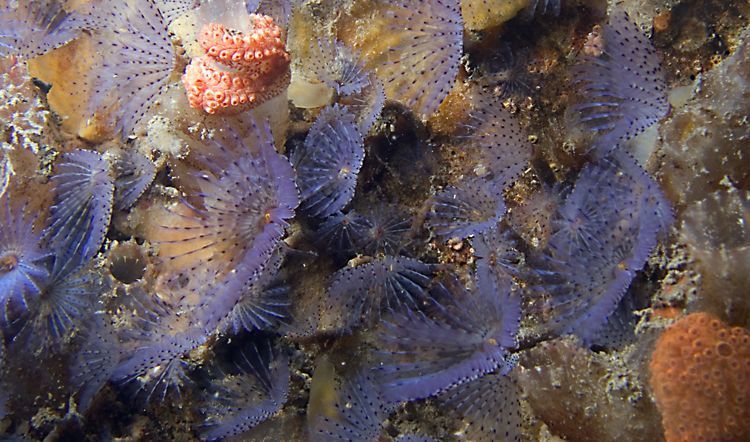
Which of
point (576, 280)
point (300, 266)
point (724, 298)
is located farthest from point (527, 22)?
point (300, 266)

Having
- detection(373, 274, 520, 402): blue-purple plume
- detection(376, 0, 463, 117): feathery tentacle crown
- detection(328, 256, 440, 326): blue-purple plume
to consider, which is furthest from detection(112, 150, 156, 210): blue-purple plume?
detection(373, 274, 520, 402): blue-purple plume

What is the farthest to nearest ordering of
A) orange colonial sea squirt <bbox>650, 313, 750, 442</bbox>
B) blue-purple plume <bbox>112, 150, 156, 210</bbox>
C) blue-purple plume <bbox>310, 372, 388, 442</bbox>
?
1. blue-purple plume <bbox>112, 150, 156, 210</bbox>
2. blue-purple plume <bbox>310, 372, 388, 442</bbox>
3. orange colonial sea squirt <bbox>650, 313, 750, 442</bbox>

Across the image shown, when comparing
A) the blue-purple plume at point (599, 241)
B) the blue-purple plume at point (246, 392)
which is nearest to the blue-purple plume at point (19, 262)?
the blue-purple plume at point (246, 392)

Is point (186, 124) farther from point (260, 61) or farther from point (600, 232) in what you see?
point (600, 232)

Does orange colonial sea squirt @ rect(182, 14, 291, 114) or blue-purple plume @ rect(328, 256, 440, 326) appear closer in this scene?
orange colonial sea squirt @ rect(182, 14, 291, 114)

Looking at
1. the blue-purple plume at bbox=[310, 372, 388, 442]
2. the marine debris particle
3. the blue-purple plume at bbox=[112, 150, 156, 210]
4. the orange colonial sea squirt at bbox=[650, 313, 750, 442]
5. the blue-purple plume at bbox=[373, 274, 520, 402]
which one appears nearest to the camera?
the orange colonial sea squirt at bbox=[650, 313, 750, 442]

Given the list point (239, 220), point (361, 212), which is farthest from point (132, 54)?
point (361, 212)

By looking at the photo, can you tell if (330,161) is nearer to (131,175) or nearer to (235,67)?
(235,67)

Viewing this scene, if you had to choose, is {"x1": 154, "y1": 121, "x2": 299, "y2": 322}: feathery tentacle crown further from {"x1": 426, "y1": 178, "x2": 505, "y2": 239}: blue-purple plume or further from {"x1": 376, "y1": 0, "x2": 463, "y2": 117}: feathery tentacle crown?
{"x1": 426, "y1": 178, "x2": 505, "y2": 239}: blue-purple plume
